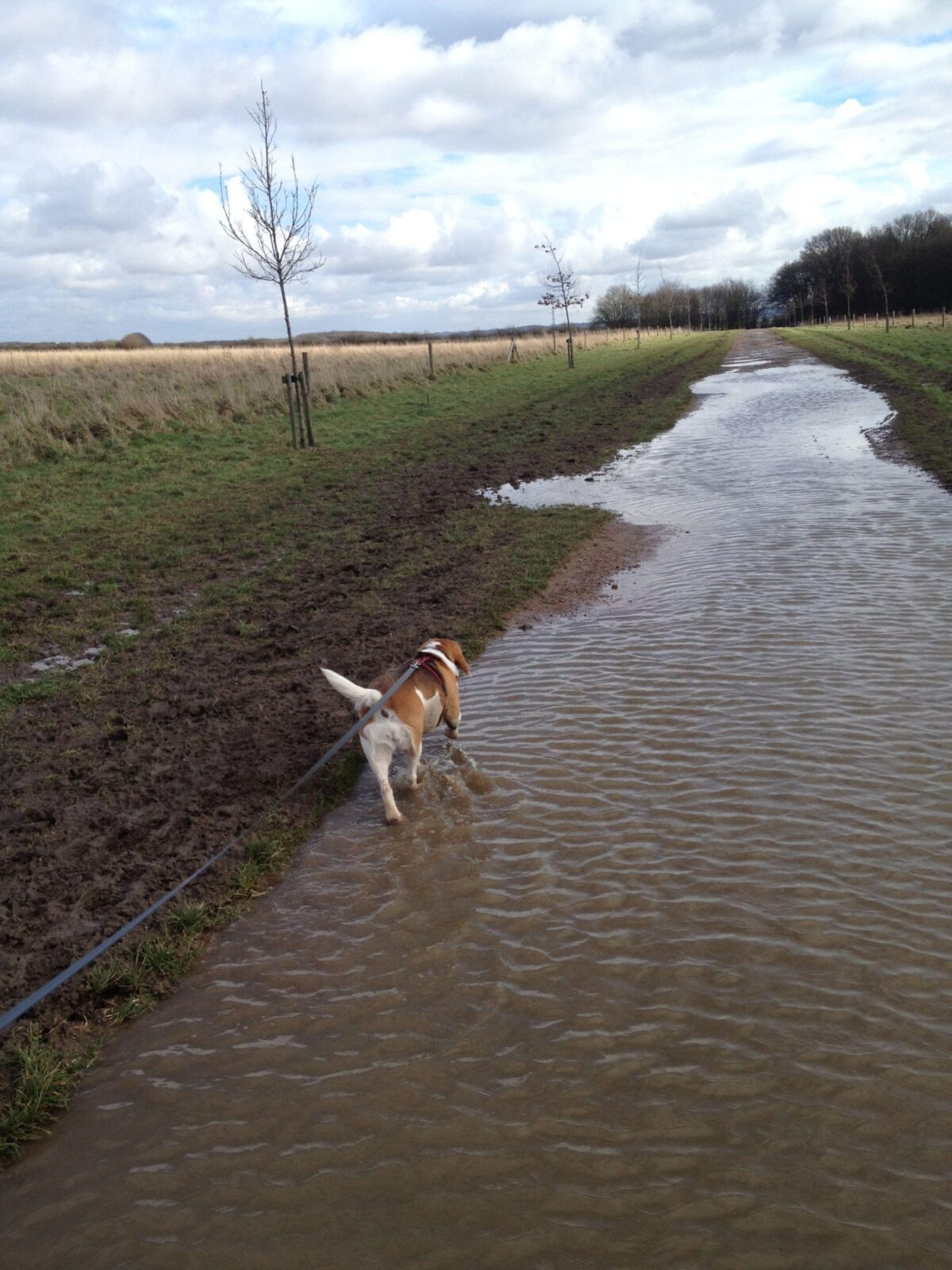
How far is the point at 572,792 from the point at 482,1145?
2.52 m

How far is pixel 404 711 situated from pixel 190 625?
14.1 feet

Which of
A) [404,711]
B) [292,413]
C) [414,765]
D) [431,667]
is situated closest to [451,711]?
[431,667]

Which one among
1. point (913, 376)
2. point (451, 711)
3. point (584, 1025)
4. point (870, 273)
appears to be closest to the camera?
point (584, 1025)

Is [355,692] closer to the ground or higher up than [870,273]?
closer to the ground

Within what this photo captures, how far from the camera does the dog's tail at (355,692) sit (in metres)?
4.96

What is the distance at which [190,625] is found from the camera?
8.65 meters

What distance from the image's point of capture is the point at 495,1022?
11.4 feet

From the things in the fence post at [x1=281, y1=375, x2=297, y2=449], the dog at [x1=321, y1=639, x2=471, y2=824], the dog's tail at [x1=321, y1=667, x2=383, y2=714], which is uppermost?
the fence post at [x1=281, y1=375, x2=297, y2=449]

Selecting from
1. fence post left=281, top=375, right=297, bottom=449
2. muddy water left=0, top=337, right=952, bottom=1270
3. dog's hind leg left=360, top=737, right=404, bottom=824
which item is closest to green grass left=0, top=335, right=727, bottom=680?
fence post left=281, top=375, right=297, bottom=449

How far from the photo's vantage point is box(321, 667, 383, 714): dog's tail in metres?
4.96

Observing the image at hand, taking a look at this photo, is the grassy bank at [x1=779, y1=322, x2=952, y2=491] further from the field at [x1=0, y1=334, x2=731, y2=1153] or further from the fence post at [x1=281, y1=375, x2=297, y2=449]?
the fence post at [x1=281, y1=375, x2=297, y2=449]

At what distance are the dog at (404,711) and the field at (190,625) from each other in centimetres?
59

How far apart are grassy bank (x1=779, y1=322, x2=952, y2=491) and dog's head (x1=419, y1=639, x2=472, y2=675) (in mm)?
9202

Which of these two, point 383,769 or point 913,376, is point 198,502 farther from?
point 913,376
